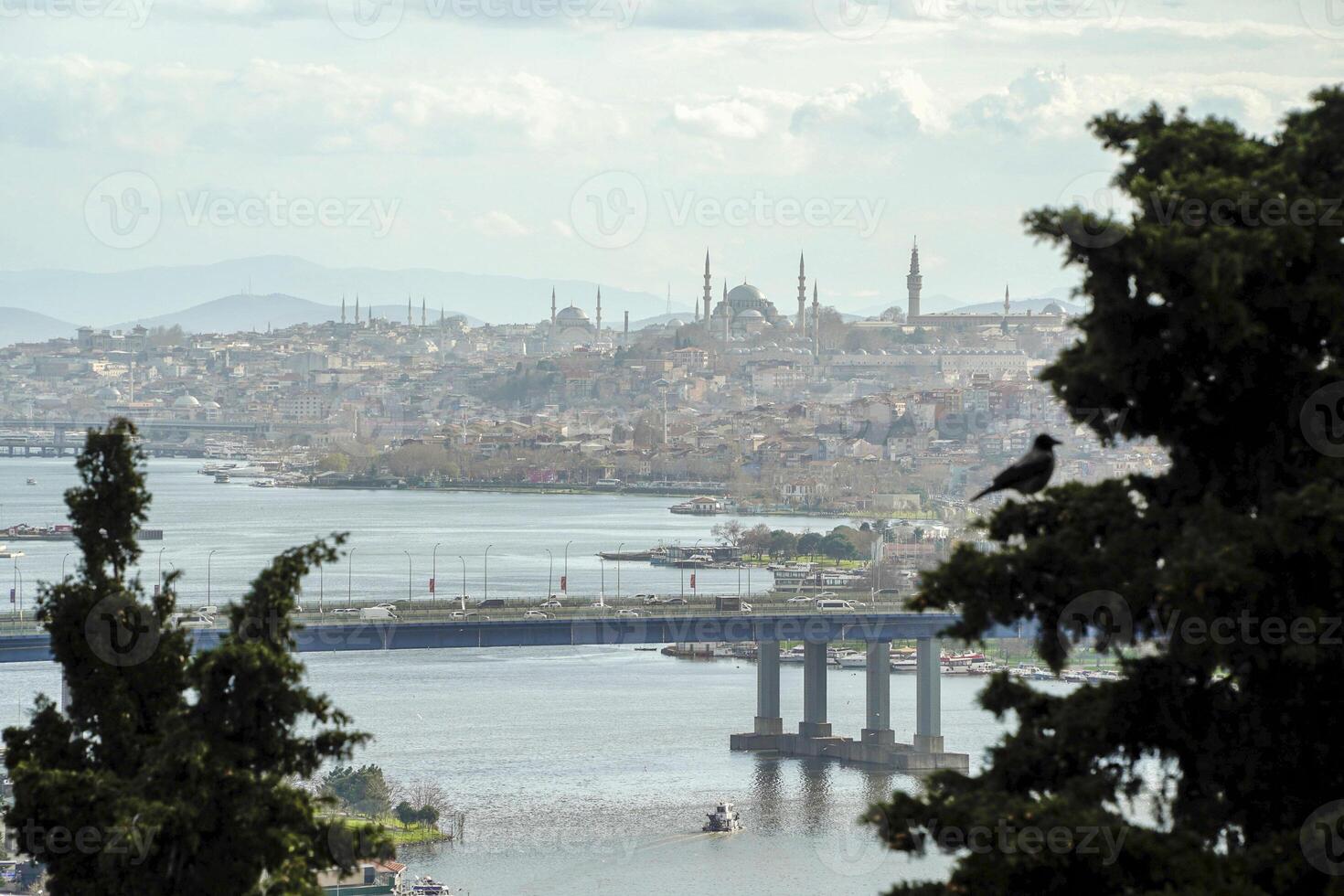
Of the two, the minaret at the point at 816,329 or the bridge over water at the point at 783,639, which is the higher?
the minaret at the point at 816,329

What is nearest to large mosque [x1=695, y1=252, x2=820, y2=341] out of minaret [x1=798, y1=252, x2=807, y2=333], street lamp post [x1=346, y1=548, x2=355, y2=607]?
minaret [x1=798, y1=252, x2=807, y2=333]

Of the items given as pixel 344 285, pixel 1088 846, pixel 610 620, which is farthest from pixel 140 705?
pixel 344 285

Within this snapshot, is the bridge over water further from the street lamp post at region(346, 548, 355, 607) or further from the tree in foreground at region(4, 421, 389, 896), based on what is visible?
the tree in foreground at region(4, 421, 389, 896)

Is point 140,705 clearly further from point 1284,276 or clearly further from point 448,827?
point 448,827

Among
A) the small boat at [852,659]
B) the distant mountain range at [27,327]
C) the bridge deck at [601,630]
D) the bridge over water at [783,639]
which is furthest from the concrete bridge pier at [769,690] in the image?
the distant mountain range at [27,327]

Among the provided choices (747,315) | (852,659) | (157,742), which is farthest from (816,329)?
(157,742)

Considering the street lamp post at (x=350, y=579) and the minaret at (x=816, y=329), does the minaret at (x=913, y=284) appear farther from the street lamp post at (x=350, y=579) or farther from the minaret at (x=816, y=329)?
the street lamp post at (x=350, y=579)
